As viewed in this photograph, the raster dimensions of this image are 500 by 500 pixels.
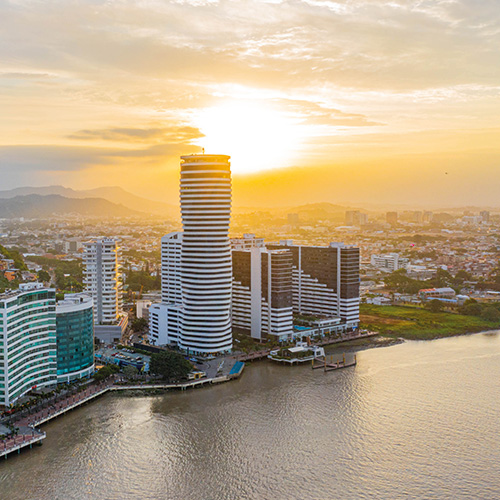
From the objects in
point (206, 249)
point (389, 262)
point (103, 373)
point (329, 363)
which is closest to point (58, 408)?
point (103, 373)

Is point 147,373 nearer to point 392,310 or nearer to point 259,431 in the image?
point 259,431

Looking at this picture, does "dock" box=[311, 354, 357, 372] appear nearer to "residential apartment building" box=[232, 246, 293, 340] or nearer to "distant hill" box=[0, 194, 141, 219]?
"residential apartment building" box=[232, 246, 293, 340]

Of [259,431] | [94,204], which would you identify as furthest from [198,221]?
[94,204]

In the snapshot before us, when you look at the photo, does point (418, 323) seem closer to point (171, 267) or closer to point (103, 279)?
point (171, 267)

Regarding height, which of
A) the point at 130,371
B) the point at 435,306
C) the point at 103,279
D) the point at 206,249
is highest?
the point at 206,249

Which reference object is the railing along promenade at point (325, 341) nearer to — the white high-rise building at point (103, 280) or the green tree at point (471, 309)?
the white high-rise building at point (103, 280)
